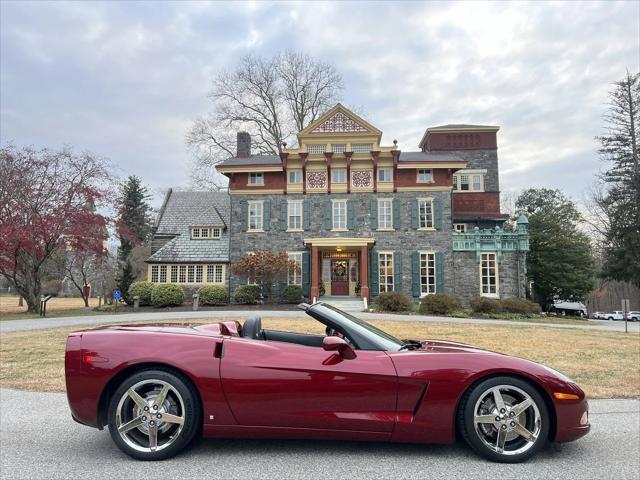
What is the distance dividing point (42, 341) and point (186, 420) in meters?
8.82

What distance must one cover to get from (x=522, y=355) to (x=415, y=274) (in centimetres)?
1604

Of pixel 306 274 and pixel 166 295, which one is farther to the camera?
pixel 306 274

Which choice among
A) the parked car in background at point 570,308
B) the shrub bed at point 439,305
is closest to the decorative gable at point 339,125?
the shrub bed at point 439,305

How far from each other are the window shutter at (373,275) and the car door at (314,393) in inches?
825

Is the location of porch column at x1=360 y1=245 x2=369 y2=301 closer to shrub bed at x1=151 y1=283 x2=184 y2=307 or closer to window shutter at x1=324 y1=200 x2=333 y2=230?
window shutter at x1=324 y1=200 x2=333 y2=230

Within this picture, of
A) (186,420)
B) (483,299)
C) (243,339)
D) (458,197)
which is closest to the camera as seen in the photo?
(186,420)

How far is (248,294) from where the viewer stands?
23.4 metres

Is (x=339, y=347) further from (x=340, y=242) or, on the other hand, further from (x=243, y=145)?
(x=243, y=145)

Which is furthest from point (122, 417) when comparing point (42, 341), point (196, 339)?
point (42, 341)

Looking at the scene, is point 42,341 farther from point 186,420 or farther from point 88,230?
point 88,230

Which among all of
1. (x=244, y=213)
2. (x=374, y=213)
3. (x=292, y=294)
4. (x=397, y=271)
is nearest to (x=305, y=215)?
(x=244, y=213)

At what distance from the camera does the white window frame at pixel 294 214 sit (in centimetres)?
2502

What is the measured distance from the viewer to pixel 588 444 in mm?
3475

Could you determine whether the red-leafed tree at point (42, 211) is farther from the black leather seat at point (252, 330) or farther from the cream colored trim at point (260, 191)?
the black leather seat at point (252, 330)
